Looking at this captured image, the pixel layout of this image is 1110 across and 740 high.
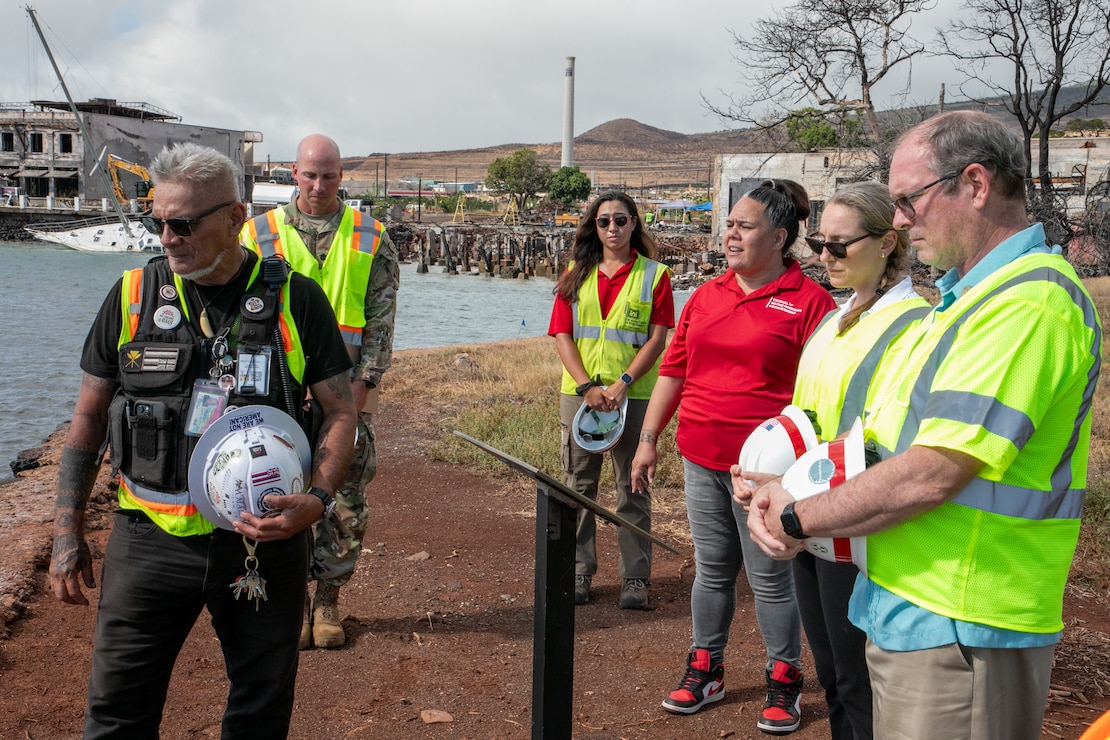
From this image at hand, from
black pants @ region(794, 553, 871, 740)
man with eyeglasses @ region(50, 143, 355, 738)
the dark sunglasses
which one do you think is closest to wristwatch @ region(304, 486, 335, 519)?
man with eyeglasses @ region(50, 143, 355, 738)

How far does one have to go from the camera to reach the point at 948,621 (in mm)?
2156

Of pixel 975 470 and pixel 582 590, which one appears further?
pixel 582 590

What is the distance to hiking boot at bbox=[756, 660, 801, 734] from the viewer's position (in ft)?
13.2

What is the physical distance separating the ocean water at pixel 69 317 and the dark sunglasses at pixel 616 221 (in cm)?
800

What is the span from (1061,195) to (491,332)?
13766mm

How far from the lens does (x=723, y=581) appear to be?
166 inches

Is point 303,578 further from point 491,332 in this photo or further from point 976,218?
point 491,332

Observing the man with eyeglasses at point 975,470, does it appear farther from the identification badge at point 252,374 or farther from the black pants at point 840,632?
the identification badge at point 252,374

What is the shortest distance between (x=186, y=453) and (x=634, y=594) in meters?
3.16

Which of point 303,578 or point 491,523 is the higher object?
point 303,578

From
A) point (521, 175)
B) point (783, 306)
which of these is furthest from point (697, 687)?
point (521, 175)

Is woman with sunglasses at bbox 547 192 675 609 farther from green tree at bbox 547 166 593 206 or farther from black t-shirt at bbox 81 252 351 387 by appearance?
green tree at bbox 547 166 593 206

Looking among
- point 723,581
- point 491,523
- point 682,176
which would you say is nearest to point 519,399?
point 491,523

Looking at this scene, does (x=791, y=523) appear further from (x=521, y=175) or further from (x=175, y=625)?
(x=521, y=175)
